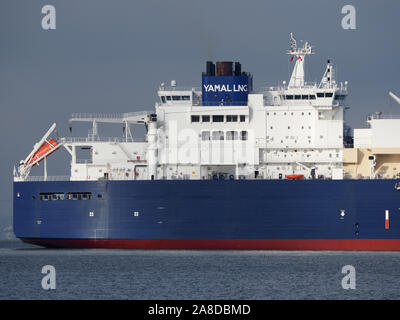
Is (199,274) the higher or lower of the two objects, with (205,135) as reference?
lower

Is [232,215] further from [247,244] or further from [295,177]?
[295,177]

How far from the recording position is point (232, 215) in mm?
41688

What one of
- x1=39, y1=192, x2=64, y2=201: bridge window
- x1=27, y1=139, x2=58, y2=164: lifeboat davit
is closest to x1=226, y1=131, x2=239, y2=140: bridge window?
x1=39, y1=192, x2=64, y2=201: bridge window

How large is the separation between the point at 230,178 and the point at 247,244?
3.09m

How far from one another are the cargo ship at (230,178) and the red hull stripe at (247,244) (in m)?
0.04

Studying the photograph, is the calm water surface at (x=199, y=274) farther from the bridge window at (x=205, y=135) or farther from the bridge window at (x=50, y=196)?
the bridge window at (x=205, y=135)

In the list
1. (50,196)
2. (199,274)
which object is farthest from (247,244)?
(50,196)

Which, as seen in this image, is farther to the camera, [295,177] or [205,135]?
[205,135]

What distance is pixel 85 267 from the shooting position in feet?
124

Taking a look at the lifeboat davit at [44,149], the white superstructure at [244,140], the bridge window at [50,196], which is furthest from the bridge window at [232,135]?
the lifeboat davit at [44,149]

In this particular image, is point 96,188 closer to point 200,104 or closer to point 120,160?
point 120,160

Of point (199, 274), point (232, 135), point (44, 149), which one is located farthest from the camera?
point (44, 149)

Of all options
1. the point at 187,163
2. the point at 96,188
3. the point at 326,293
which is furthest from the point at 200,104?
the point at 326,293

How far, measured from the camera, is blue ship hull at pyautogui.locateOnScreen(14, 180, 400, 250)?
40.9m
